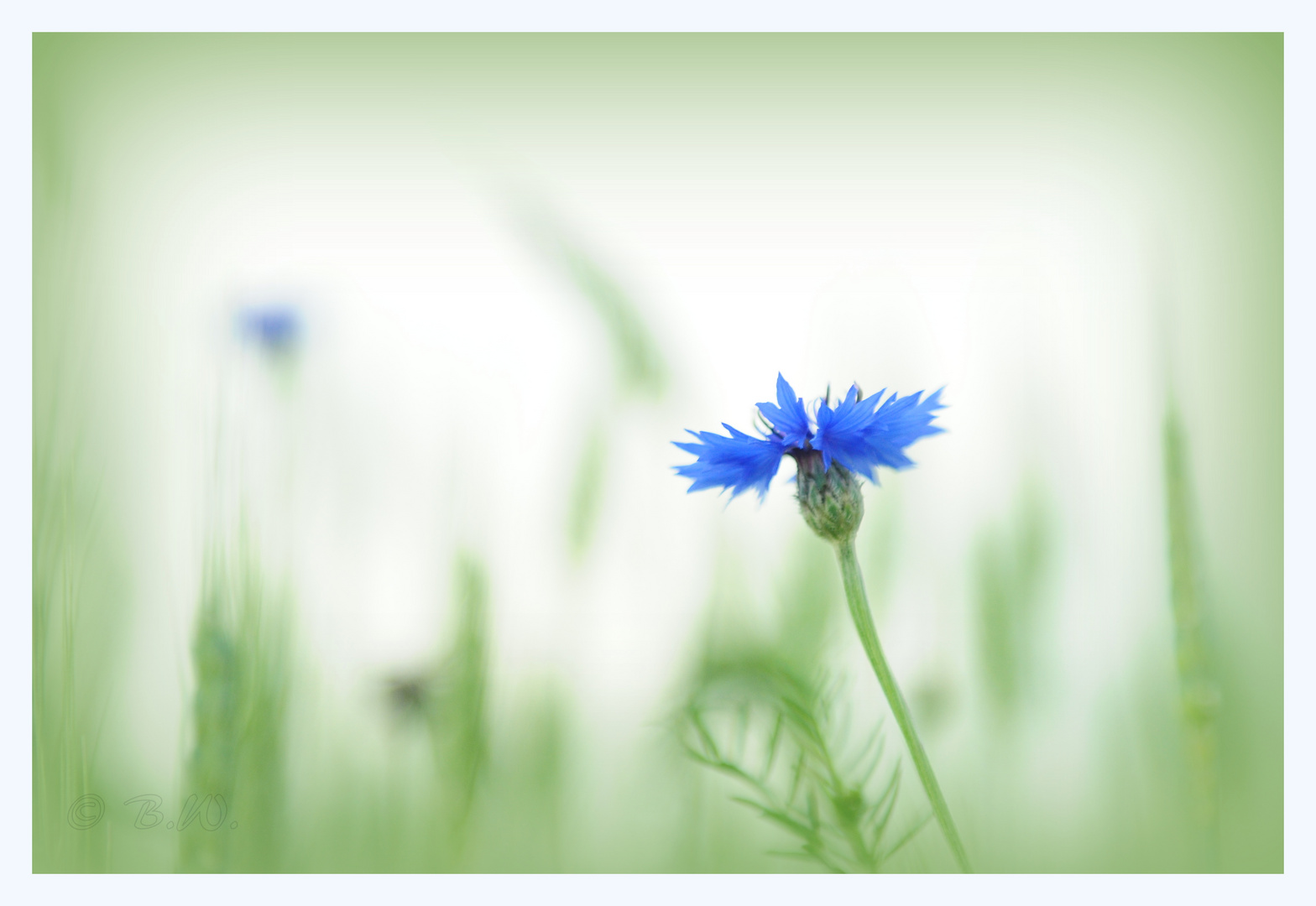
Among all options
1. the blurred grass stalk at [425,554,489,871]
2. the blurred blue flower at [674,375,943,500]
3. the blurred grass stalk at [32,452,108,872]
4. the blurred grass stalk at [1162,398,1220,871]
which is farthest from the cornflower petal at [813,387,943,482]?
the blurred grass stalk at [32,452,108,872]

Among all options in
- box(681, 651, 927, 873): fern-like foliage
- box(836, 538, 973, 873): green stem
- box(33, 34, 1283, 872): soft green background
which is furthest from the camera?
box(33, 34, 1283, 872): soft green background

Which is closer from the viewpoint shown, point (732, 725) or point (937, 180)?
point (732, 725)

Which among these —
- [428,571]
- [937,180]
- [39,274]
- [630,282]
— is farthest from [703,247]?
[39,274]

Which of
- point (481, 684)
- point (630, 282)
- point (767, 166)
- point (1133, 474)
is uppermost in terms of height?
point (767, 166)

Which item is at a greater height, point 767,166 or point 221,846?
point 767,166

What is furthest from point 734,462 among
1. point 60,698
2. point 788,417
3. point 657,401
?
point 60,698

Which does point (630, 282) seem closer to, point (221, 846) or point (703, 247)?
point (703, 247)

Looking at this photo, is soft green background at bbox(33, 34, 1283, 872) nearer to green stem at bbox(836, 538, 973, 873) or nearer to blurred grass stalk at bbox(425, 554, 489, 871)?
blurred grass stalk at bbox(425, 554, 489, 871)

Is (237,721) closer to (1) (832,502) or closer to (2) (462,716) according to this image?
(2) (462,716)
